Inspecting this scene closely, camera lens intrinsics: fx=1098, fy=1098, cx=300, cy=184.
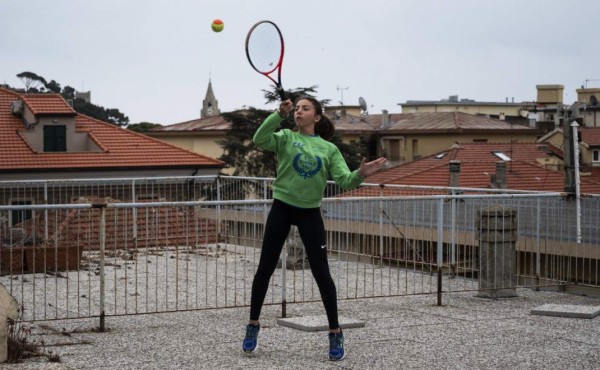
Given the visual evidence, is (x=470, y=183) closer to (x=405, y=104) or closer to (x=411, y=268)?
(x=411, y=268)

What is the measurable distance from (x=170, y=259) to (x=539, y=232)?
4.90m

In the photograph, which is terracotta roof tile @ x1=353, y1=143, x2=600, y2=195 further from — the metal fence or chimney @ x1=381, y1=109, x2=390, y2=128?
chimney @ x1=381, y1=109, x2=390, y2=128

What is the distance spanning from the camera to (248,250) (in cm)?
1359

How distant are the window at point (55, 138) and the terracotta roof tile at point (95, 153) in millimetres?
960

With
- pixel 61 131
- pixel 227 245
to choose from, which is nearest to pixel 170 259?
pixel 227 245

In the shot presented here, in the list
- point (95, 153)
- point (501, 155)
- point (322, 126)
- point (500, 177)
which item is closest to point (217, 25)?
point (322, 126)

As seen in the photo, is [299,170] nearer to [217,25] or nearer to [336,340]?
[336,340]

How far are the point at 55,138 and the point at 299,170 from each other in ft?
156

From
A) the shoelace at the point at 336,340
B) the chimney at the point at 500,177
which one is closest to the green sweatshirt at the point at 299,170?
the shoelace at the point at 336,340

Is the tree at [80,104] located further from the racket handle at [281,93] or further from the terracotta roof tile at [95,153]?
the racket handle at [281,93]

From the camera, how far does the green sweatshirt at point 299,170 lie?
907 cm

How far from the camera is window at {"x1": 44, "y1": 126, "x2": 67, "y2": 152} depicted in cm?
5447

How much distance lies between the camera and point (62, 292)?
13289 millimetres

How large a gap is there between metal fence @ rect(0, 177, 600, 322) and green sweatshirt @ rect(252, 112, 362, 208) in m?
2.33
